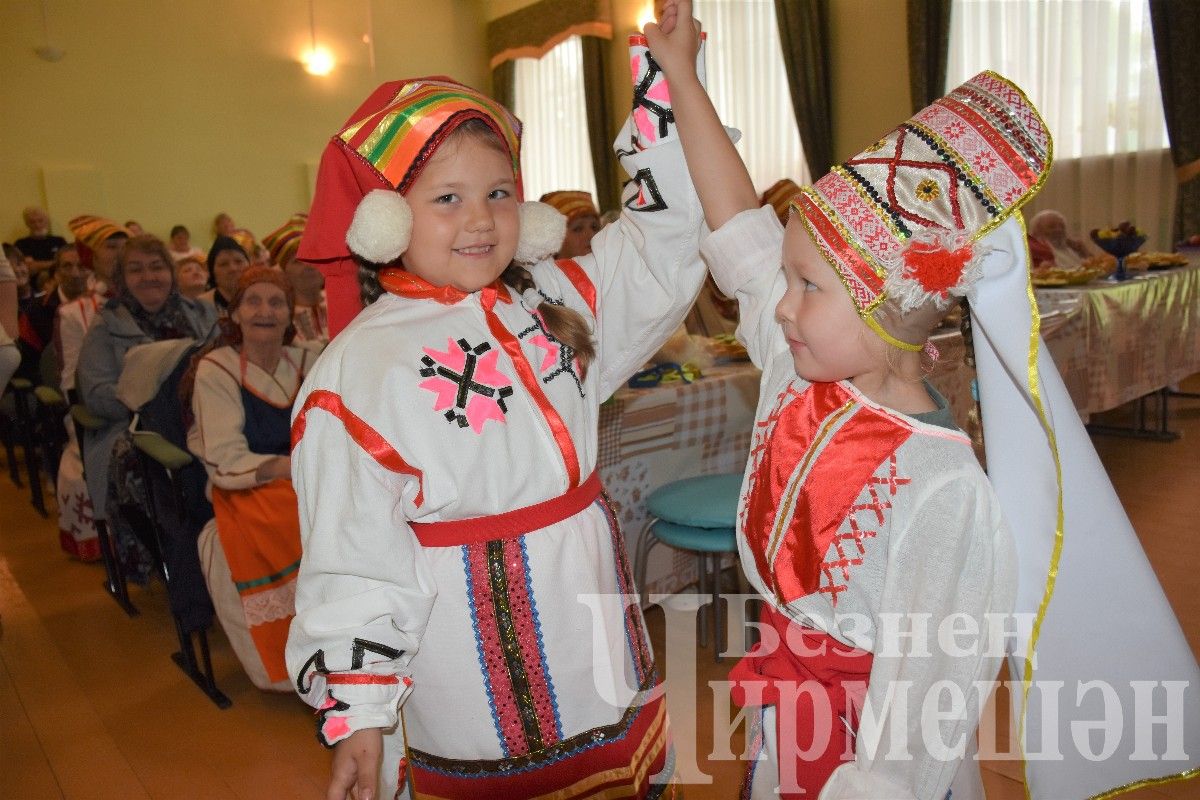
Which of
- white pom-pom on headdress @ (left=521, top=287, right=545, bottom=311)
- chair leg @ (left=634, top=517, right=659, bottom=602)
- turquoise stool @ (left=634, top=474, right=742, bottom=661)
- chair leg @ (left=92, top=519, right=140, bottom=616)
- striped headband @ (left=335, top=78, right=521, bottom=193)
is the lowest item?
chair leg @ (left=92, top=519, right=140, bottom=616)

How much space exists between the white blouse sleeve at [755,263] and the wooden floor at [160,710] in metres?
1.28

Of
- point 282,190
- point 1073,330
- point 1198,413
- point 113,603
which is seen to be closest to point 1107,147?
point 1198,413

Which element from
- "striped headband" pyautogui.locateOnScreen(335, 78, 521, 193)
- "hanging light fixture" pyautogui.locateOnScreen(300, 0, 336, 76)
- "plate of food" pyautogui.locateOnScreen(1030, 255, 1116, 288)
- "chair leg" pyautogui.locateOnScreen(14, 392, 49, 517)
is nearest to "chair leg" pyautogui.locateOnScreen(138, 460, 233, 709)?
"striped headband" pyautogui.locateOnScreen(335, 78, 521, 193)

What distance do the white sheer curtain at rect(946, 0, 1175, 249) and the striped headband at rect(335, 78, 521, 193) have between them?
6487 mm

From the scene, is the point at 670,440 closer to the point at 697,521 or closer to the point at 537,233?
the point at 697,521

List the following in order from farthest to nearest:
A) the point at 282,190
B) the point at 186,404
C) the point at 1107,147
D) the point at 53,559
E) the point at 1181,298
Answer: the point at 282,190
the point at 1107,147
the point at 1181,298
the point at 53,559
the point at 186,404

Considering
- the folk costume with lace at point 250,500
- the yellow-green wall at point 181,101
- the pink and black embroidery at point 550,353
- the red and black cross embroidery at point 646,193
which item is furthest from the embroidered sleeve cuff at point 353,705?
the yellow-green wall at point 181,101

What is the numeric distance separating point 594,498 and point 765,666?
31 cm

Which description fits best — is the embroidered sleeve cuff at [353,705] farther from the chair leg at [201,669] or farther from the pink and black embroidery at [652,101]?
the chair leg at [201,669]

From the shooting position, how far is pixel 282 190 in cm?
964

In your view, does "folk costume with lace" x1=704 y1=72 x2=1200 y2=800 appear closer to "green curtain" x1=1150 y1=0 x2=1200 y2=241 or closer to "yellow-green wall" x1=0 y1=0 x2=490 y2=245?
"green curtain" x1=1150 y1=0 x2=1200 y2=241

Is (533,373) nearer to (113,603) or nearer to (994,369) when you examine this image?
(994,369)

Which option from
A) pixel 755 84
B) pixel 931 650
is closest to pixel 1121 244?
pixel 931 650

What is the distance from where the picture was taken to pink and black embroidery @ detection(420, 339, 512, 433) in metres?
1.02
